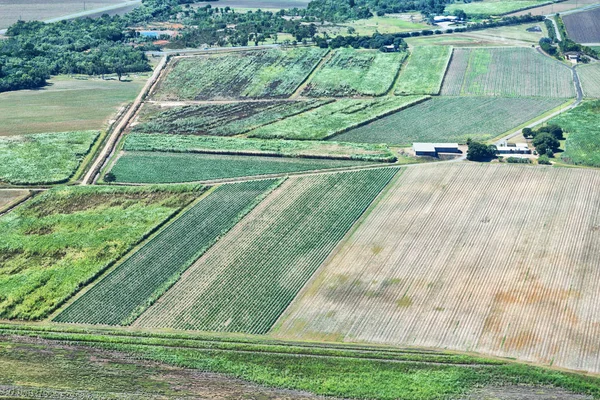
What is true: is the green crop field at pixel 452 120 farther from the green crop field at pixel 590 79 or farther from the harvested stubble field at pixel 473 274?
the harvested stubble field at pixel 473 274

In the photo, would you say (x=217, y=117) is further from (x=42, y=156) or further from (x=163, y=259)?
(x=163, y=259)

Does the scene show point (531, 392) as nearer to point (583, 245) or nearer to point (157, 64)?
point (583, 245)

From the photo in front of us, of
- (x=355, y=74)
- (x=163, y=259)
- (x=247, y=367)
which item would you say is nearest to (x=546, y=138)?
(x=355, y=74)

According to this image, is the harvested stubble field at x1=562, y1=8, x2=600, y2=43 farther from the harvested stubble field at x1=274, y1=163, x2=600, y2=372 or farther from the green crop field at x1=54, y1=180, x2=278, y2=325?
the green crop field at x1=54, y1=180, x2=278, y2=325

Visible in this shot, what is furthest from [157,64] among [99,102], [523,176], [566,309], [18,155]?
[566,309]

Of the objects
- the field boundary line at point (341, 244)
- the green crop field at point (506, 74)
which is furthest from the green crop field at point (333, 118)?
the field boundary line at point (341, 244)
